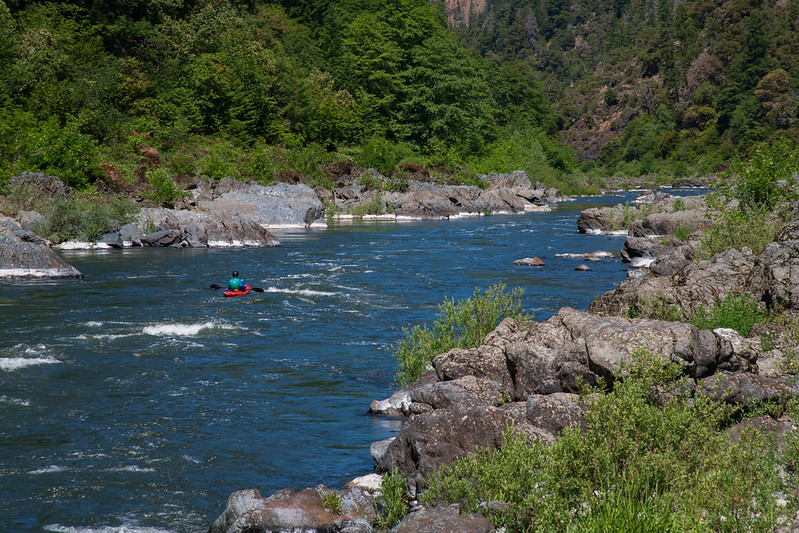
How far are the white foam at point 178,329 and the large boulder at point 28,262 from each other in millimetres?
8670

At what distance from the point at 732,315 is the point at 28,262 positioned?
879 inches

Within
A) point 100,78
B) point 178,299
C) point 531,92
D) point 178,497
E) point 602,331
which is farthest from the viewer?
point 531,92

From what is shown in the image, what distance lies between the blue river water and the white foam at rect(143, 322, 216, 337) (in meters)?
0.07

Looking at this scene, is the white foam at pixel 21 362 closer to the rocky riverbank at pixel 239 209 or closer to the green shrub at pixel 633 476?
the green shrub at pixel 633 476

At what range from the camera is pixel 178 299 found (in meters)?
21.2

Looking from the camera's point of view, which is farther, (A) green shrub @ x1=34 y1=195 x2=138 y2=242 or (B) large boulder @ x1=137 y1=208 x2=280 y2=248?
(B) large boulder @ x1=137 y1=208 x2=280 y2=248

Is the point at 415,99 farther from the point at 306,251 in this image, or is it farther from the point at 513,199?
the point at 306,251

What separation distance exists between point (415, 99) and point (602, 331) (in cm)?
6973

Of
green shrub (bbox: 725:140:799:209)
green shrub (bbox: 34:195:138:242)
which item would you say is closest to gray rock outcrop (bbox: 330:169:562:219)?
green shrub (bbox: 34:195:138:242)

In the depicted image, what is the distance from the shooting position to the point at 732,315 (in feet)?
39.1

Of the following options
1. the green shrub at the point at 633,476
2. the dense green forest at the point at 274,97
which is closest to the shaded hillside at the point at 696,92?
the dense green forest at the point at 274,97

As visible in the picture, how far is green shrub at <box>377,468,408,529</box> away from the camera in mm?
7312

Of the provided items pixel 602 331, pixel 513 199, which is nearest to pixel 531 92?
pixel 513 199

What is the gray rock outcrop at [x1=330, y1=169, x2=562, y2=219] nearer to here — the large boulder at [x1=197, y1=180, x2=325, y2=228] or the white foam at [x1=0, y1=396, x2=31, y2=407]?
the large boulder at [x1=197, y1=180, x2=325, y2=228]
